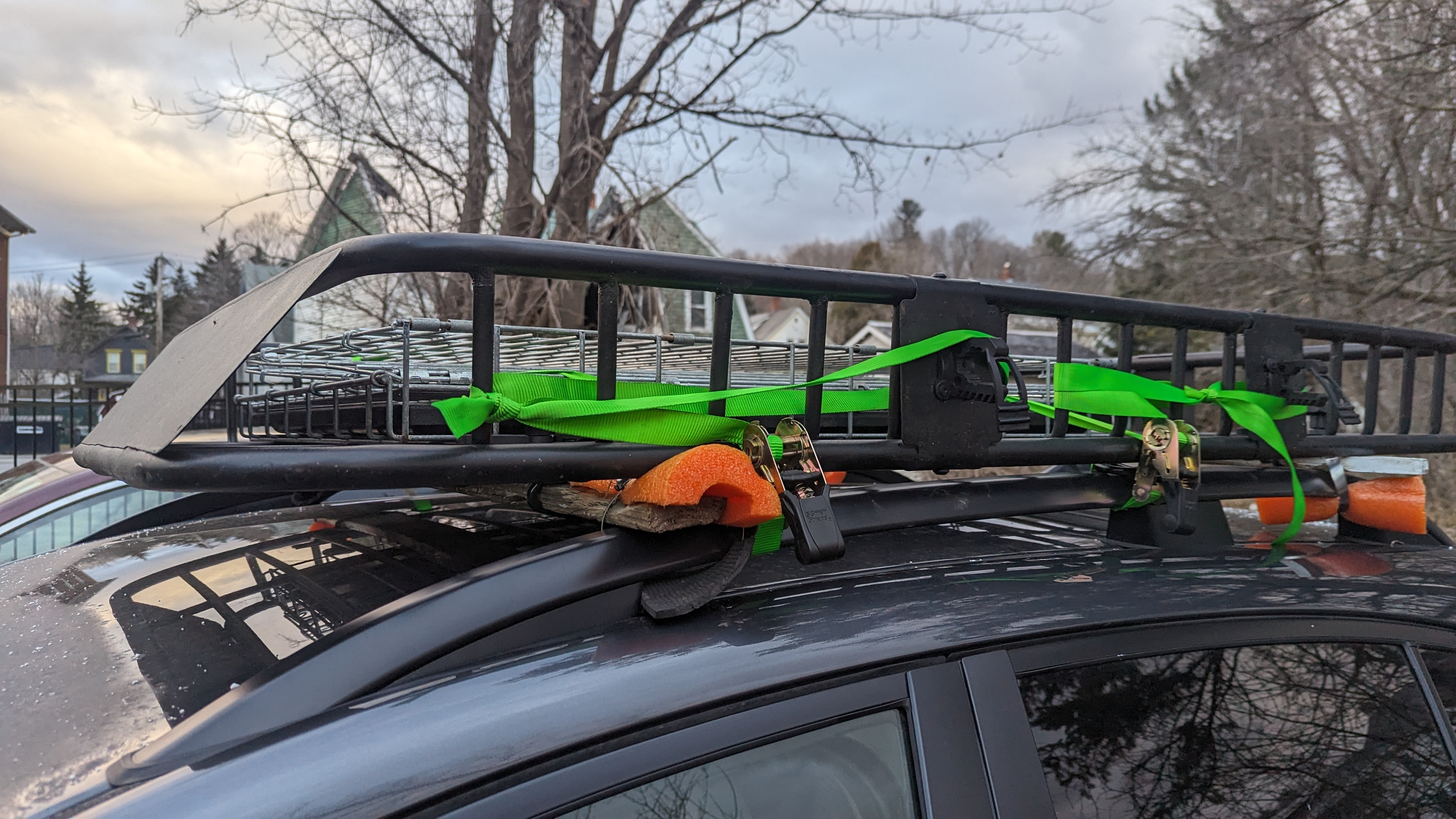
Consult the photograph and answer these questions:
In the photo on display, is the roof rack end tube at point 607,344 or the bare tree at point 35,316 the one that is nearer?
the roof rack end tube at point 607,344

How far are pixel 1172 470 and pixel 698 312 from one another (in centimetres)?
1209

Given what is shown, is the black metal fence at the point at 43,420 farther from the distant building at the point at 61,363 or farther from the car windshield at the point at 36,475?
the distant building at the point at 61,363

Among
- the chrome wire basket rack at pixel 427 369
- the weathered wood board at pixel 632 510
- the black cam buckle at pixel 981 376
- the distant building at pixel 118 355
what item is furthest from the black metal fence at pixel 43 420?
the distant building at pixel 118 355

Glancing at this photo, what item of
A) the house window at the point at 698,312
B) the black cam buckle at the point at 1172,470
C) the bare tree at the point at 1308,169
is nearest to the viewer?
the black cam buckle at the point at 1172,470

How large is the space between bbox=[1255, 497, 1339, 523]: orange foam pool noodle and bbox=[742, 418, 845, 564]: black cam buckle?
1.27 m

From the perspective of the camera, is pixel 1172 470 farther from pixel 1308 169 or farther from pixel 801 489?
pixel 1308 169

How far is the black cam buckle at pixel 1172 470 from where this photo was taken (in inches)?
64.2

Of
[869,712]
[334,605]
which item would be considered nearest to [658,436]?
[869,712]

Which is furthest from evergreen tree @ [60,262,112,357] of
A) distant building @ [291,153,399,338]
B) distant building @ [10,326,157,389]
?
distant building @ [291,153,399,338]

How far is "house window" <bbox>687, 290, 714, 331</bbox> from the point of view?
1262cm

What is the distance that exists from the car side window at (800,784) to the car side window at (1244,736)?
228 millimetres

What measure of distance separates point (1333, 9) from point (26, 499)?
10.6m

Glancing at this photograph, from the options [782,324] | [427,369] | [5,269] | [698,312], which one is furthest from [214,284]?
[427,369]

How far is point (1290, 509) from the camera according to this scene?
2.29 m
